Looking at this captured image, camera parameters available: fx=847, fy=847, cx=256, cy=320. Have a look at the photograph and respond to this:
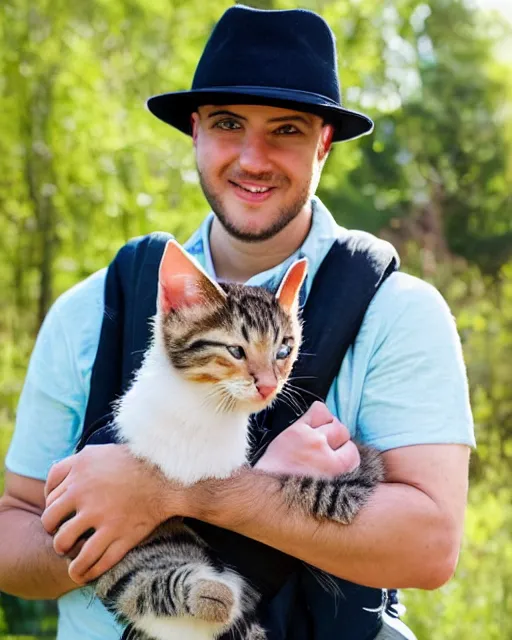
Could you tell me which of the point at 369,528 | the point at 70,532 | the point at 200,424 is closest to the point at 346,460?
the point at 369,528

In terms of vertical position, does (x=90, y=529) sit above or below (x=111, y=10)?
below

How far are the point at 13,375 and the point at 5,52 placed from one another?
2.51 meters

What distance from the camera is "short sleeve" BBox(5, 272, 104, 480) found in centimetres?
265

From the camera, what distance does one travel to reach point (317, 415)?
2.33 m

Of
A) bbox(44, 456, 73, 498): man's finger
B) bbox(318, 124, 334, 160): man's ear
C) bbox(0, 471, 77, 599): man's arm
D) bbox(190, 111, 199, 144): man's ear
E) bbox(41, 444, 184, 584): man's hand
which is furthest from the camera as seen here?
bbox(190, 111, 199, 144): man's ear

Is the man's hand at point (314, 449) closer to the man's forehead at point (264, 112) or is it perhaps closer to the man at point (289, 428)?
the man at point (289, 428)

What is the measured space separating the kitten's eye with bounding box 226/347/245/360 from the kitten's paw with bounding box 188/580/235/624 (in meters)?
0.60

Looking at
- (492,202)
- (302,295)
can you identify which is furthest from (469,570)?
(492,202)

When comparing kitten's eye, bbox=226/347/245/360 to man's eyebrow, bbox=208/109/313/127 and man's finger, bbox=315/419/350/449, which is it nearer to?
man's finger, bbox=315/419/350/449

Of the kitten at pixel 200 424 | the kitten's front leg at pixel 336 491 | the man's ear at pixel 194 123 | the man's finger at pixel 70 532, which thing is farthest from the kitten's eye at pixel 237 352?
the man's ear at pixel 194 123

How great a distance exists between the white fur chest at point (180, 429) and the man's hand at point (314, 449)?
0.12m

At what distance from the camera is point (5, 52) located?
6.30 metres

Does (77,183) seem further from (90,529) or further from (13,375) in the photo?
(90,529)

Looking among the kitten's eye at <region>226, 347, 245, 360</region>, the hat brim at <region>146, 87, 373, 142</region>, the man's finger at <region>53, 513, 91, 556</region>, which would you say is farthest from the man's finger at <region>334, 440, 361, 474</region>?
the hat brim at <region>146, 87, 373, 142</region>
